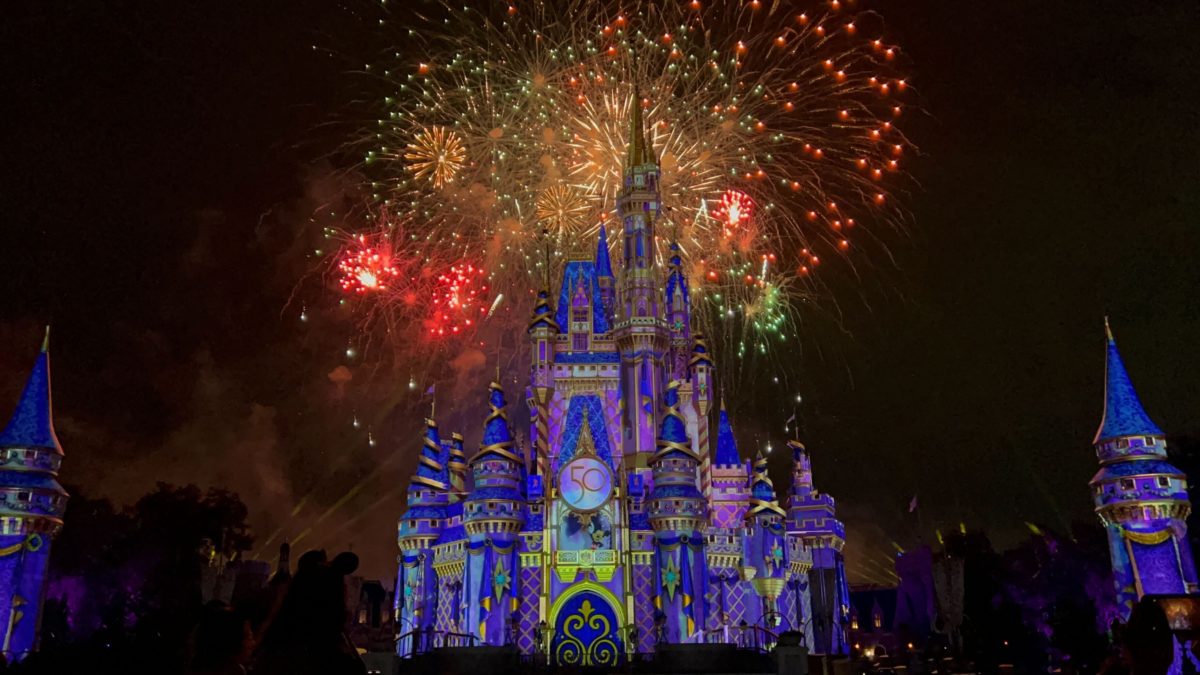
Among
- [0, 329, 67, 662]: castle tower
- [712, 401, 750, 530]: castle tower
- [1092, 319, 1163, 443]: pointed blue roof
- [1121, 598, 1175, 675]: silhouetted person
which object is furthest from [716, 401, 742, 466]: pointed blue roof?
[1121, 598, 1175, 675]: silhouetted person

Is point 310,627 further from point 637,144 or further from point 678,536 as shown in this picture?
point 637,144

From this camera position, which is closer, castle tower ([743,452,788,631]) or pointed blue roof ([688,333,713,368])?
castle tower ([743,452,788,631])

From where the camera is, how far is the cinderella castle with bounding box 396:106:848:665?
43812 millimetres

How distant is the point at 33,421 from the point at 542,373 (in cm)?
2509

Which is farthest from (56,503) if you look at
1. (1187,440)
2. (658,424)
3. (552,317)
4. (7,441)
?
(1187,440)

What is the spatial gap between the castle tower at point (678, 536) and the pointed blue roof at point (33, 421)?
28372 mm

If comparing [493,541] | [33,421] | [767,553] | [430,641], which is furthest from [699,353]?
[33,421]

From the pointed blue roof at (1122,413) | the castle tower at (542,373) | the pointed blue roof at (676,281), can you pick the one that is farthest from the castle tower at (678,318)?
the pointed blue roof at (1122,413)

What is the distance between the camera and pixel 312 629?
20.7 ft

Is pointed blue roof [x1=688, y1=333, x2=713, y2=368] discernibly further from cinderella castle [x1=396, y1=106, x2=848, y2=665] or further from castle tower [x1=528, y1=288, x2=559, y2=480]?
castle tower [x1=528, y1=288, x2=559, y2=480]

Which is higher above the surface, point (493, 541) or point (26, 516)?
point (26, 516)

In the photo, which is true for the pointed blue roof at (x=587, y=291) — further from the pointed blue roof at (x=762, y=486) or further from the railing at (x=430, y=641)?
the railing at (x=430, y=641)

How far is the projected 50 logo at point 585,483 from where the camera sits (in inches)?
1784

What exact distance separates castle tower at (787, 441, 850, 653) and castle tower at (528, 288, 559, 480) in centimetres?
1612
